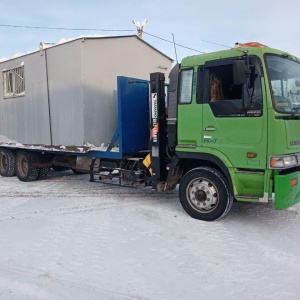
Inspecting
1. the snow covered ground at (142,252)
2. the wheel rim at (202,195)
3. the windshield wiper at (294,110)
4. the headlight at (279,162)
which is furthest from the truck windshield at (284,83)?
the snow covered ground at (142,252)

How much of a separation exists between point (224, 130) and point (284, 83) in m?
1.15

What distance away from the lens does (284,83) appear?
5.21 metres

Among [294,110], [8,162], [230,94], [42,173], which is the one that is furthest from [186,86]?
[8,162]

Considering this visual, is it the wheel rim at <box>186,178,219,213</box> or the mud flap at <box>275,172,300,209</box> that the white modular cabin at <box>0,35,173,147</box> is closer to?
the wheel rim at <box>186,178,219,213</box>

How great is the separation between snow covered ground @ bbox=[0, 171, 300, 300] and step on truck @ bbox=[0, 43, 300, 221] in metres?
0.50

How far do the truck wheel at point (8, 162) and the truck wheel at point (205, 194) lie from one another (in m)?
6.34

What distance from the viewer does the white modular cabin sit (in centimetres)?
715

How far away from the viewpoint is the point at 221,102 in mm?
5355

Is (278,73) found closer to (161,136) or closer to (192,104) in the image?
(192,104)

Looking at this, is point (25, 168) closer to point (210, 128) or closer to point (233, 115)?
point (210, 128)

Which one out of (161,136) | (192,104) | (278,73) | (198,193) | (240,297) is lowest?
(240,297)

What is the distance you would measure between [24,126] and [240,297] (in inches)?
297

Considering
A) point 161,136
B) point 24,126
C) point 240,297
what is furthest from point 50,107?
point 240,297

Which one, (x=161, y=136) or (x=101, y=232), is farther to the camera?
(x=161, y=136)
